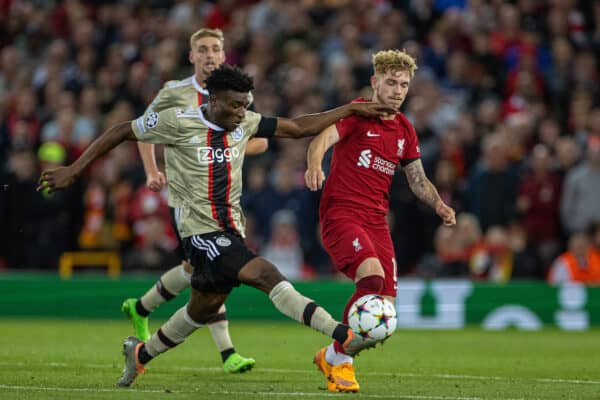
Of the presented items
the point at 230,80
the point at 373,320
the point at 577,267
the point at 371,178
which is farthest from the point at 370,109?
the point at 577,267

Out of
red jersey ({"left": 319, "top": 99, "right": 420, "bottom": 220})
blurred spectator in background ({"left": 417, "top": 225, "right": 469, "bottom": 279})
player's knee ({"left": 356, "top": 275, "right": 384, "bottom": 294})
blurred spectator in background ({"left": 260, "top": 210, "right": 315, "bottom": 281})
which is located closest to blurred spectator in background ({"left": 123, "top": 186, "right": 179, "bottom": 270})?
blurred spectator in background ({"left": 260, "top": 210, "right": 315, "bottom": 281})

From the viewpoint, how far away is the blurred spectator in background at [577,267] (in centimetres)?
1703

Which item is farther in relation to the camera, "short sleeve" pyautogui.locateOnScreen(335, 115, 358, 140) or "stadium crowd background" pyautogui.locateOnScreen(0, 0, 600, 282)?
"stadium crowd background" pyautogui.locateOnScreen(0, 0, 600, 282)

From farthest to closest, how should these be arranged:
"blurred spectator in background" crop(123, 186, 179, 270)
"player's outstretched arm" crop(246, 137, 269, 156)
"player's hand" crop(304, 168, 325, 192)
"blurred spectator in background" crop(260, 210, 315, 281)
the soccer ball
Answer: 1. "blurred spectator in background" crop(123, 186, 179, 270)
2. "blurred spectator in background" crop(260, 210, 315, 281)
3. "player's outstretched arm" crop(246, 137, 269, 156)
4. "player's hand" crop(304, 168, 325, 192)
5. the soccer ball

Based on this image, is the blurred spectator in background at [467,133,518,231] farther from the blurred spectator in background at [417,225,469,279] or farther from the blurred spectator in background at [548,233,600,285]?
the blurred spectator in background at [548,233,600,285]

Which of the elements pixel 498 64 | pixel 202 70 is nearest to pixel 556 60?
pixel 498 64

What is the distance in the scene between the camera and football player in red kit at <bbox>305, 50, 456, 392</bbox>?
383 inches

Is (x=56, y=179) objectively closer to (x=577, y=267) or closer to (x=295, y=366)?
(x=295, y=366)

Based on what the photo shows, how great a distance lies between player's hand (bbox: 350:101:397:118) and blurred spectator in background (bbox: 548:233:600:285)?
7.91 meters

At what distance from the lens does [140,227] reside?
19.1 metres

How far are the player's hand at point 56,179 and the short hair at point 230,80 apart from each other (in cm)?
122

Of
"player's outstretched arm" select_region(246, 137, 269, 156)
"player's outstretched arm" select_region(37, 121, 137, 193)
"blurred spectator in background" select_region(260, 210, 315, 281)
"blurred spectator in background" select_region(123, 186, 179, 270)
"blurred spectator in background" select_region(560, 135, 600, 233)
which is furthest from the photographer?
"blurred spectator in background" select_region(123, 186, 179, 270)

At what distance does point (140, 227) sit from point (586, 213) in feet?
21.9

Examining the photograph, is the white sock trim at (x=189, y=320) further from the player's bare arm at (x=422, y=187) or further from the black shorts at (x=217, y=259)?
the player's bare arm at (x=422, y=187)
